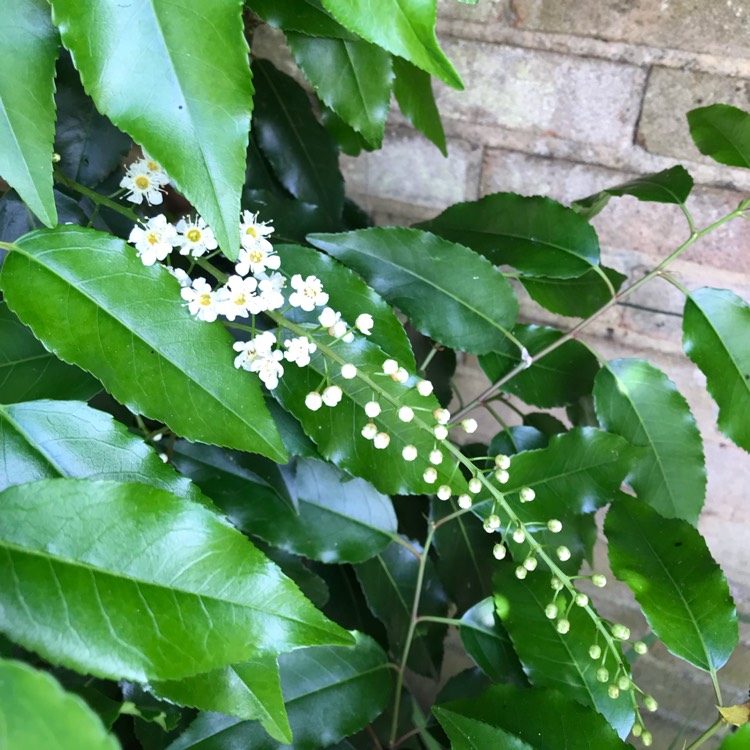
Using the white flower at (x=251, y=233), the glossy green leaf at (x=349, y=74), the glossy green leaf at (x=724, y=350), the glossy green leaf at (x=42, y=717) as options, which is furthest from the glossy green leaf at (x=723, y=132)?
the glossy green leaf at (x=42, y=717)

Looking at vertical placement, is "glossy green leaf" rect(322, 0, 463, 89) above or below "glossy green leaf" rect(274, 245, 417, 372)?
above

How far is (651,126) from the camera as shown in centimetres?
71

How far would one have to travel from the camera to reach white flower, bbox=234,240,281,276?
0.50 meters

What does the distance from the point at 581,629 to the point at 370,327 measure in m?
0.29

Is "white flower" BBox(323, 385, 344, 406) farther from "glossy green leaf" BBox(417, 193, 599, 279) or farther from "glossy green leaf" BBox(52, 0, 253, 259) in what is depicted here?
"glossy green leaf" BBox(417, 193, 599, 279)

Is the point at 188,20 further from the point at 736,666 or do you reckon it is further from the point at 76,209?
the point at 736,666

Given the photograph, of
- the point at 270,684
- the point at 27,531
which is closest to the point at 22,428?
the point at 27,531

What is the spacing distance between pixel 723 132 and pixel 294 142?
1.34ft

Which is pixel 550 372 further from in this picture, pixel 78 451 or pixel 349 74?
pixel 78 451

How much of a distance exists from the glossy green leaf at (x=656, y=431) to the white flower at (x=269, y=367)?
30cm

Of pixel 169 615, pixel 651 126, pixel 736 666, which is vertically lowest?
pixel 736 666

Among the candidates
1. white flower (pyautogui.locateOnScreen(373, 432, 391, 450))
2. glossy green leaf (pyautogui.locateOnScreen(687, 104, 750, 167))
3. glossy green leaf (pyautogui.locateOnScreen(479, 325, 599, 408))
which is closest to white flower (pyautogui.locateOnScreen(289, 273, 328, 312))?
white flower (pyautogui.locateOnScreen(373, 432, 391, 450))

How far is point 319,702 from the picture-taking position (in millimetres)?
614

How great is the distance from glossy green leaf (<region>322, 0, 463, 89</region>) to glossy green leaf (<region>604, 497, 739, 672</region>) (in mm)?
386
